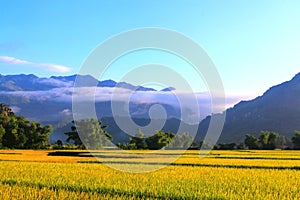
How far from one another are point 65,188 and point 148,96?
15.1 m

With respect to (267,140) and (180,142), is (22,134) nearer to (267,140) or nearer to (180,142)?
(180,142)

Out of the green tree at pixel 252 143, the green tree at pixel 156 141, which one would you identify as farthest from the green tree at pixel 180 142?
the green tree at pixel 252 143

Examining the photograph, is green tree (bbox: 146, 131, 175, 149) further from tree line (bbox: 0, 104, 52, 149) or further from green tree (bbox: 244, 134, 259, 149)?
green tree (bbox: 244, 134, 259, 149)

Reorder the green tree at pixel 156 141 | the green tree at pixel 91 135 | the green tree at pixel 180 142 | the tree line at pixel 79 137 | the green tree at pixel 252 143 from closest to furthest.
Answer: the green tree at pixel 156 141 → the tree line at pixel 79 137 → the green tree at pixel 91 135 → the green tree at pixel 180 142 → the green tree at pixel 252 143

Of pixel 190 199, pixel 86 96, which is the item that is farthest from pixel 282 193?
pixel 86 96

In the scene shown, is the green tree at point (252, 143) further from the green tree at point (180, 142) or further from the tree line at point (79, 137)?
the green tree at point (180, 142)

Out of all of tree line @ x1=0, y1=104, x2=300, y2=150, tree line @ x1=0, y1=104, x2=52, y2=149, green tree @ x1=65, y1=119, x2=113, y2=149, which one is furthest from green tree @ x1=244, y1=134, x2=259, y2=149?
tree line @ x1=0, y1=104, x2=52, y2=149

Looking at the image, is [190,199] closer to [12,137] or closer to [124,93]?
[124,93]

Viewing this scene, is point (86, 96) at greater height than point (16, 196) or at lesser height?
greater

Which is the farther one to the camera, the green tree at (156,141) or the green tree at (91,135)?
the green tree at (91,135)

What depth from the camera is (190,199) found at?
511 inches

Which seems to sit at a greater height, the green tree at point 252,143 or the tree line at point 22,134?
the tree line at point 22,134

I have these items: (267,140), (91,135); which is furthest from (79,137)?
(267,140)

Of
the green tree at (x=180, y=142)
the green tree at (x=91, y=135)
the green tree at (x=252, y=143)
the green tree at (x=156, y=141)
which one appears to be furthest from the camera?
the green tree at (x=252, y=143)
